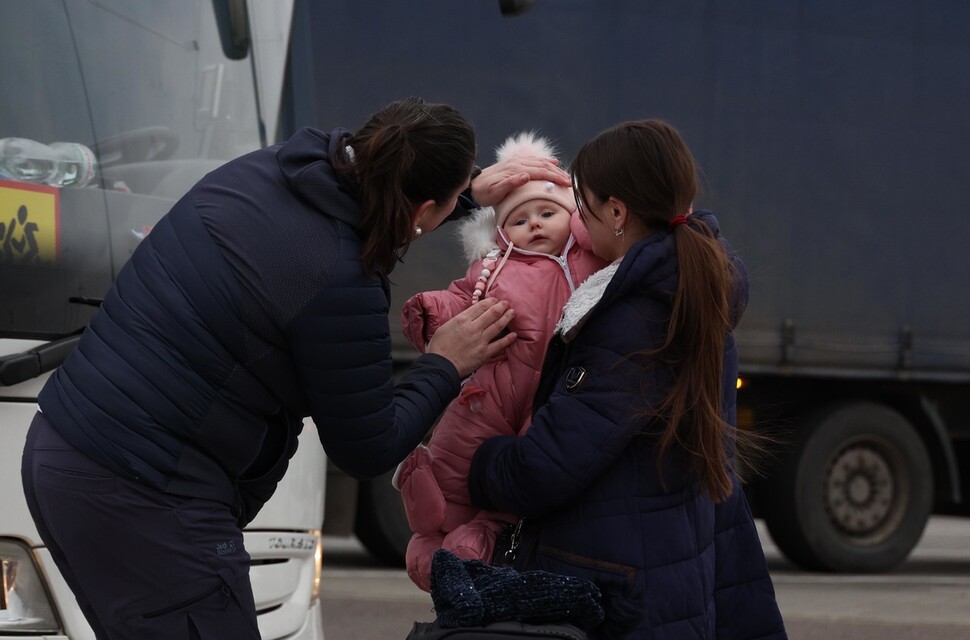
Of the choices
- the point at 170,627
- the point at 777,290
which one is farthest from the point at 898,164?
the point at 170,627

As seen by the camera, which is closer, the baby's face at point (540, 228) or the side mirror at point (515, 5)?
the baby's face at point (540, 228)

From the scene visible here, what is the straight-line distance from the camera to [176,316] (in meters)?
2.47

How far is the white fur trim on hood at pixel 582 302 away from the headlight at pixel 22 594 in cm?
167

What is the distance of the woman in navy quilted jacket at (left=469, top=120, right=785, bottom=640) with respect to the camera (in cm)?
247

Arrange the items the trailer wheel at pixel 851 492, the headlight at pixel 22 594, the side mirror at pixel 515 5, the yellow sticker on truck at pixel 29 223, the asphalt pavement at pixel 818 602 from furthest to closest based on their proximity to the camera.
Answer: the trailer wheel at pixel 851 492 → the asphalt pavement at pixel 818 602 → the side mirror at pixel 515 5 → the yellow sticker on truck at pixel 29 223 → the headlight at pixel 22 594

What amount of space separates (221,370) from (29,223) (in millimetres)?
1509

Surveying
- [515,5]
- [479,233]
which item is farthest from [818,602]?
[479,233]

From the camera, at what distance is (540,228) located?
2.77 metres

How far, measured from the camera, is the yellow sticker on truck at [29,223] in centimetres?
371

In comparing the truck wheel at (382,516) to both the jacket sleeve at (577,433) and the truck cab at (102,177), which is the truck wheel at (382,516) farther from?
the jacket sleeve at (577,433)

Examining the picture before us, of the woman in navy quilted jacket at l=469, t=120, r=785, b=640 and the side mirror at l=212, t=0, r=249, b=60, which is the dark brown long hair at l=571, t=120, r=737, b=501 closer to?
the woman in navy quilted jacket at l=469, t=120, r=785, b=640

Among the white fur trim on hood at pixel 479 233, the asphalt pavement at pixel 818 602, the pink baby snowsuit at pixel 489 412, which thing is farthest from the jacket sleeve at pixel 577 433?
the asphalt pavement at pixel 818 602

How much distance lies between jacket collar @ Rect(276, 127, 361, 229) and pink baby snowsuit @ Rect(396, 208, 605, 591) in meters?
0.35

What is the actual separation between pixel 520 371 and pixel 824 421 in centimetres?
681
